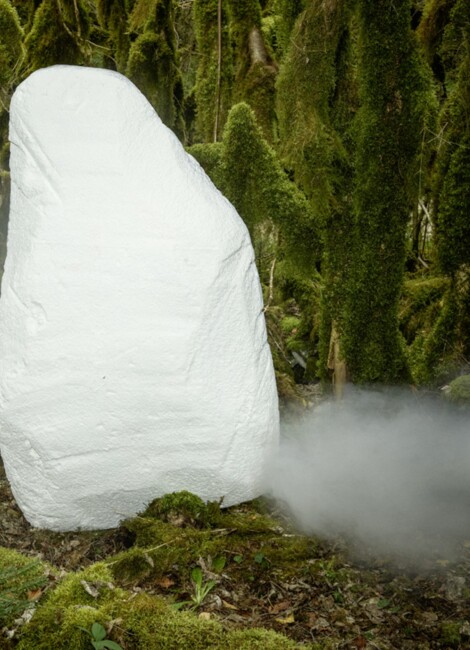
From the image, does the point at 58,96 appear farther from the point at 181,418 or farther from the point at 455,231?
the point at 455,231

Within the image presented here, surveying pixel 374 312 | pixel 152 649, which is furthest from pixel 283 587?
pixel 374 312

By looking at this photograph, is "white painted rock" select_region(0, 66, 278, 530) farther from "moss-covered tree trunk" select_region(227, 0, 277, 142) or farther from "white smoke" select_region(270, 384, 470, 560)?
"moss-covered tree trunk" select_region(227, 0, 277, 142)

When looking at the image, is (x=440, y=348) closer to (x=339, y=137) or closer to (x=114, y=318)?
(x=339, y=137)

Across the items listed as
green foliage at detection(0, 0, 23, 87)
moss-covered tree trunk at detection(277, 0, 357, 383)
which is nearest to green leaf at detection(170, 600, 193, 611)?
moss-covered tree trunk at detection(277, 0, 357, 383)

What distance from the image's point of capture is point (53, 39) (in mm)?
6125

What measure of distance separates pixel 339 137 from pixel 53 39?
10.5 feet

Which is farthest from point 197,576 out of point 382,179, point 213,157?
point 213,157

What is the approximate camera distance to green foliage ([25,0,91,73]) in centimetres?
612

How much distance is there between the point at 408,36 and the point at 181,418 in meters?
3.37

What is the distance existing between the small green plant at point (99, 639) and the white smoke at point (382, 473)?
2011 mm

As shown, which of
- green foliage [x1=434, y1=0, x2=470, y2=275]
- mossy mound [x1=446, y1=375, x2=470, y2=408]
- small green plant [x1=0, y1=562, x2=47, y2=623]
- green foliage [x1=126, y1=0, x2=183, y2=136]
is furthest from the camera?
green foliage [x1=126, y1=0, x2=183, y2=136]

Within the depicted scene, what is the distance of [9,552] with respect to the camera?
10.6 ft

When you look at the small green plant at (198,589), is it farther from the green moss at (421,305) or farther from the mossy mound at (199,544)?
the green moss at (421,305)

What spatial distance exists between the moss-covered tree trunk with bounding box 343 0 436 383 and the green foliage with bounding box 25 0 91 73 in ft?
10.1
